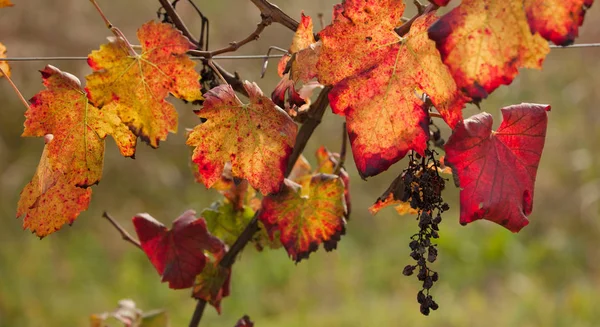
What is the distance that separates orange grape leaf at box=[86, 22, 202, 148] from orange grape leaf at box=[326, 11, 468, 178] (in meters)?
0.16

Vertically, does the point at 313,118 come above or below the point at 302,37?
below

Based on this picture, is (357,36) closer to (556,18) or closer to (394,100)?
(394,100)

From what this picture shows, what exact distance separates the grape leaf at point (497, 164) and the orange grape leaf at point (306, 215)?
28 centimetres

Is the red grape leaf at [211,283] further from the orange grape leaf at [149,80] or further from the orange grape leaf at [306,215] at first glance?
the orange grape leaf at [149,80]

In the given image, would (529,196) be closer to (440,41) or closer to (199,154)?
(440,41)

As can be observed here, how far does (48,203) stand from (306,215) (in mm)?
313

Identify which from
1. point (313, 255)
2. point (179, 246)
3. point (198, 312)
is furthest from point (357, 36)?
point (313, 255)

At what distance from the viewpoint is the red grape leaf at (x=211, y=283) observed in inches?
42.2

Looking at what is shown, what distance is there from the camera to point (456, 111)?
675 mm

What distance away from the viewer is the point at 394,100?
0.70 meters

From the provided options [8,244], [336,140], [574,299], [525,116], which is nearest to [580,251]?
[574,299]

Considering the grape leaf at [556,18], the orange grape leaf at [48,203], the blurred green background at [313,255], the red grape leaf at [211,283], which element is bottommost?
the blurred green background at [313,255]

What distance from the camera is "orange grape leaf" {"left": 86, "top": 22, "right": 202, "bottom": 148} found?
2.47 ft

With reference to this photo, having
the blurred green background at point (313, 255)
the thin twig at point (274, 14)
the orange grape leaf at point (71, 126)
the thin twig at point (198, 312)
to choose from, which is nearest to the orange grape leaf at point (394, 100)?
the thin twig at point (274, 14)
